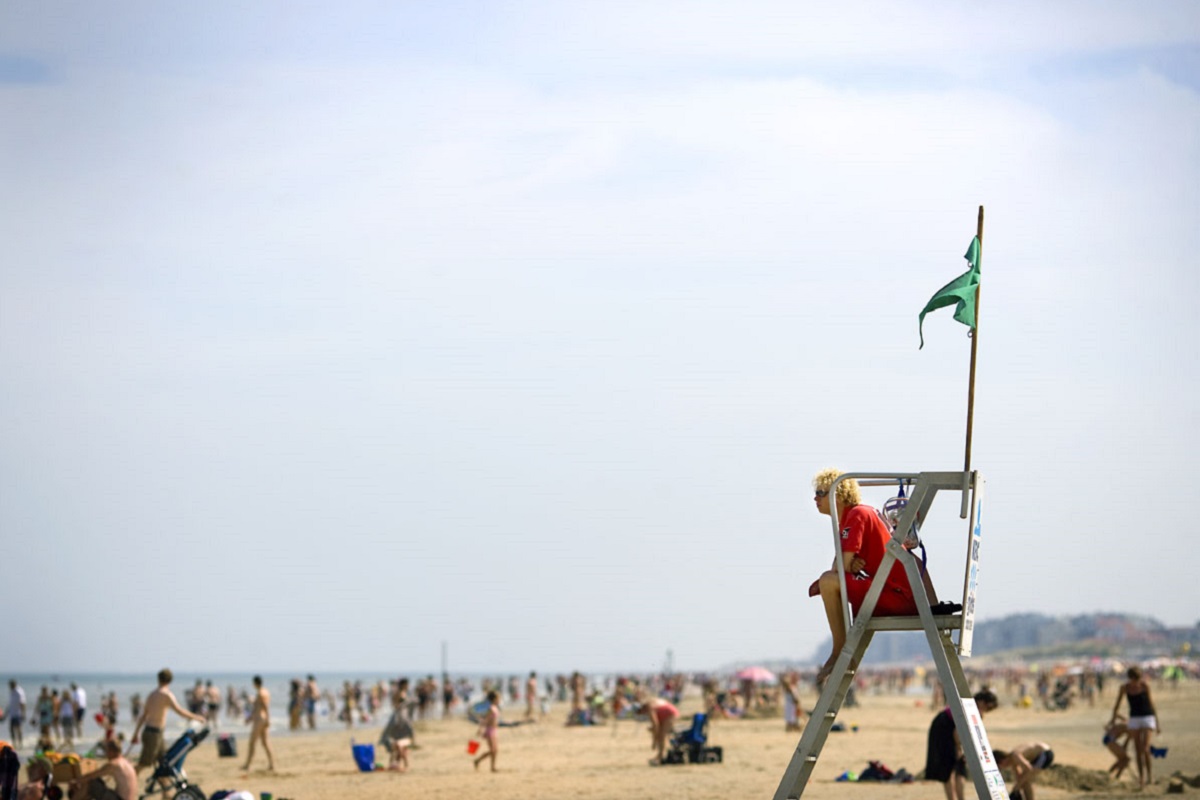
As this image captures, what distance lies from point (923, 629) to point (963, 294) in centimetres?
153

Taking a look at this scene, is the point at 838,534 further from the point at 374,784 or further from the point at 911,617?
the point at 374,784

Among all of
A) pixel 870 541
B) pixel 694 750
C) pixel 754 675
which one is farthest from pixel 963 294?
A: pixel 754 675

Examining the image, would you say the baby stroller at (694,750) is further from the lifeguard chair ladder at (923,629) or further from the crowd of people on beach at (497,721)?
the lifeguard chair ladder at (923,629)

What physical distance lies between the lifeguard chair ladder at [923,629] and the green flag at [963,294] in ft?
2.38

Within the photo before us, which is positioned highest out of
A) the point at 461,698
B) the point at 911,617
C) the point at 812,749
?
the point at 911,617

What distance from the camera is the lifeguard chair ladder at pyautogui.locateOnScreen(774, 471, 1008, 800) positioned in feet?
20.4

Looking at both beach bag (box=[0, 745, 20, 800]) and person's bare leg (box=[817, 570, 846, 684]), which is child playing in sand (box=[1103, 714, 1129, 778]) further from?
beach bag (box=[0, 745, 20, 800])

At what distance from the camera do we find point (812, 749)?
641 cm

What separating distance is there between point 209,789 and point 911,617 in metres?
15.2

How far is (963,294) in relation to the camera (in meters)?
6.55

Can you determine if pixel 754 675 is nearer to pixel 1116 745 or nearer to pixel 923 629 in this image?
pixel 1116 745

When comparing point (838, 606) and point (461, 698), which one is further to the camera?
point (461, 698)

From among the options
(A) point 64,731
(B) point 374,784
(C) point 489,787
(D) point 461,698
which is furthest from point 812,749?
(D) point 461,698

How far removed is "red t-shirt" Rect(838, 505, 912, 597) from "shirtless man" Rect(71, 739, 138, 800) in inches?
341
